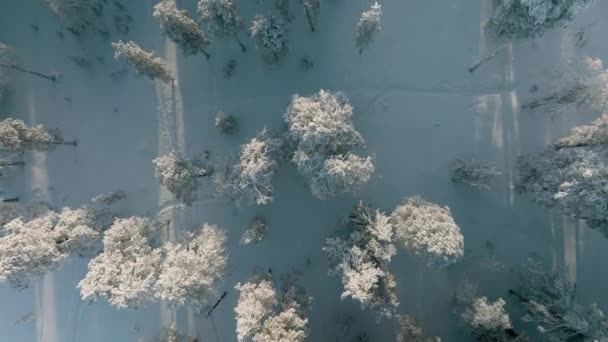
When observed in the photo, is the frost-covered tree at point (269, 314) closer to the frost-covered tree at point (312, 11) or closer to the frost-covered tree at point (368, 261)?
the frost-covered tree at point (368, 261)

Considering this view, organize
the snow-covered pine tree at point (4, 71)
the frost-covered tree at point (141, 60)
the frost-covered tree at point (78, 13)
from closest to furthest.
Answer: the frost-covered tree at point (141, 60) < the frost-covered tree at point (78, 13) < the snow-covered pine tree at point (4, 71)

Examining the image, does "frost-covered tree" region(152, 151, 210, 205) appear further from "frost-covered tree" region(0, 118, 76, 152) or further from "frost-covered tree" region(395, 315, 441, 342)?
"frost-covered tree" region(395, 315, 441, 342)

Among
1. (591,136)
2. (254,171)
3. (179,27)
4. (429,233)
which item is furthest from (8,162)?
(591,136)

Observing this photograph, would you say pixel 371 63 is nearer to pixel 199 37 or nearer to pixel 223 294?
pixel 199 37

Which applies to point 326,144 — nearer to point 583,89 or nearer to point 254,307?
point 254,307

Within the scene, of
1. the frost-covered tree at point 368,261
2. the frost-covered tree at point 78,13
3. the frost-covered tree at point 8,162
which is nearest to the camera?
the frost-covered tree at point 368,261

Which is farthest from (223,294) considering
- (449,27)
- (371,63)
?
(449,27)

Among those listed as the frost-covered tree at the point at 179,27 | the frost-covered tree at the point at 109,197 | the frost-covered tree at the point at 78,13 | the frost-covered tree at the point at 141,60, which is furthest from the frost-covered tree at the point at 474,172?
the frost-covered tree at the point at 78,13
